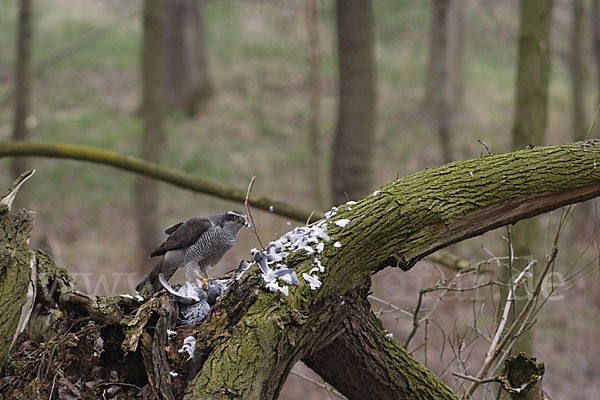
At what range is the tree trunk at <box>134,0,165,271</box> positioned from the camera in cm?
866

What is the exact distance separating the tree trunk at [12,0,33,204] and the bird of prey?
6451mm

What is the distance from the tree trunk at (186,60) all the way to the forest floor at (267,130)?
0.55m

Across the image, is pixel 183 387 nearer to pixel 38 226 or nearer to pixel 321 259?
pixel 321 259

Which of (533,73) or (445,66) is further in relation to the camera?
(445,66)

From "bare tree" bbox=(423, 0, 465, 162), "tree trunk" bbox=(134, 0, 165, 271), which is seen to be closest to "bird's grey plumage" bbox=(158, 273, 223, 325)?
"tree trunk" bbox=(134, 0, 165, 271)

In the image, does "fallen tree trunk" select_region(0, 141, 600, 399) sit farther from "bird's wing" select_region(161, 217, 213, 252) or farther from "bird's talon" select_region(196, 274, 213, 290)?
"bird's wing" select_region(161, 217, 213, 252)

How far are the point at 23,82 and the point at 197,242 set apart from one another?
725cm

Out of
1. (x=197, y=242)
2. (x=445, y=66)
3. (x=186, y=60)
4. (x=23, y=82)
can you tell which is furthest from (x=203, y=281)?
(x=186, y=60)

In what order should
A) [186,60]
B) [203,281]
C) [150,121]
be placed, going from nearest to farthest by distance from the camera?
[203,281] < [150,121] < [186,60]

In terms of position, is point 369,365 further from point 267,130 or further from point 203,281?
point 267,130

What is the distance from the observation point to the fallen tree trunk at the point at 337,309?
87.6 inches

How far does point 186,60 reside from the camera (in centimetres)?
1645

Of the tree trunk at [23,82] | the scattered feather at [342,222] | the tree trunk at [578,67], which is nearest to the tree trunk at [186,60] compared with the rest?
the tree trunk at [23,82]

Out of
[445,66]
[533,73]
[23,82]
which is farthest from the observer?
[445,66]
